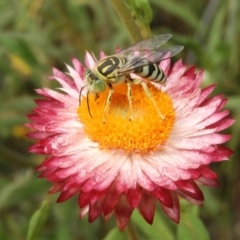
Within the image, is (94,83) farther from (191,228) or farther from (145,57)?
(191,228)

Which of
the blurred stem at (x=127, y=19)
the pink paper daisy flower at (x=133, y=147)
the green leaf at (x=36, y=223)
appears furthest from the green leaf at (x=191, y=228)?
the blurred stem at (x=127, y=19)

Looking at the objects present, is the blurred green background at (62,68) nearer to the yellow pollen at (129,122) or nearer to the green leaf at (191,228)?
the green leaf at (191,228)

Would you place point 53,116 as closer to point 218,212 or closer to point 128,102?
point 128,102

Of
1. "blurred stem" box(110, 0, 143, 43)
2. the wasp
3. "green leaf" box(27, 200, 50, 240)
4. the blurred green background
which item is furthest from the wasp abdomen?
the blurred green background

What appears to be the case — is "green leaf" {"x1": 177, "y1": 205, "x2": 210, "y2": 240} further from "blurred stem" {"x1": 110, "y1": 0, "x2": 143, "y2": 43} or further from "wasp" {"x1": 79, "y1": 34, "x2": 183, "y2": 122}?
"blurred stem" {"x1": 110, "y1": 0, "x2": 143, "y2": 43}

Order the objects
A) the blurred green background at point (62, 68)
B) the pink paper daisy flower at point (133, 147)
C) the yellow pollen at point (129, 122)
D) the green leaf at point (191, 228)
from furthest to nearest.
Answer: the blurred green background at point (62, 68)
the green leaf at point (191, 228)
the yellow pollen at point (129, 122)
the pink paper daisy flower at point (133, 147)
